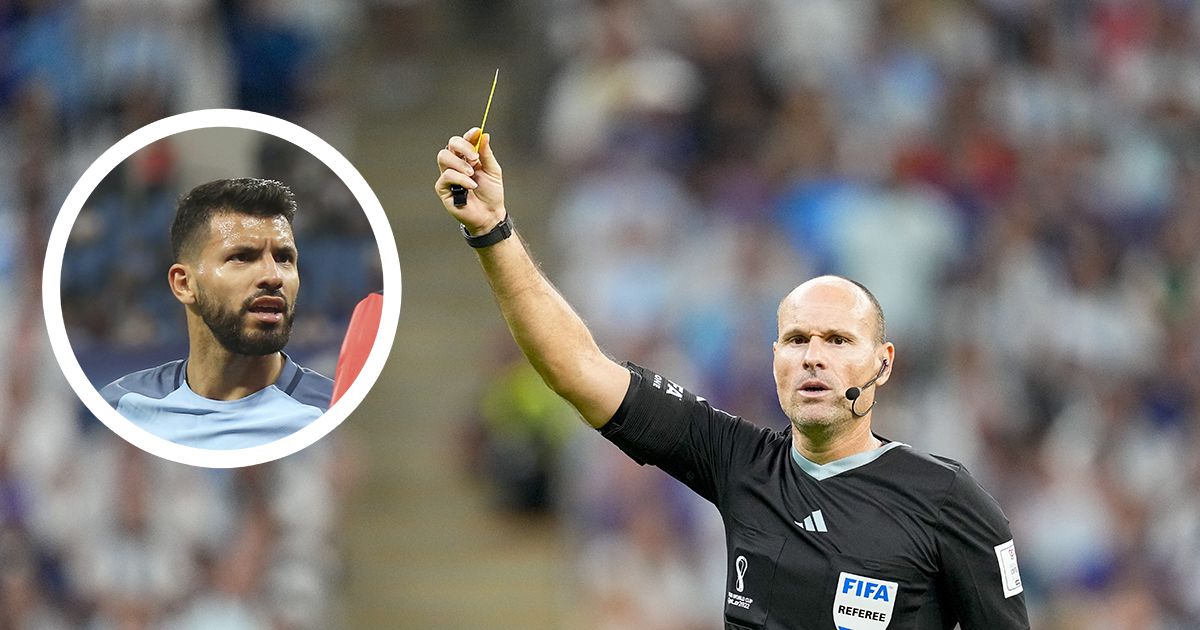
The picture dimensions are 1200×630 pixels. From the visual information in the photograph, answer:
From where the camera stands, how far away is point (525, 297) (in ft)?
15.1

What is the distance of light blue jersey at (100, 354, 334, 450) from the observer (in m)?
4.40

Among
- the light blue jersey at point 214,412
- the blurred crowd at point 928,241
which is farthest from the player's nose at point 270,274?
the blurred crowd at point 928,241

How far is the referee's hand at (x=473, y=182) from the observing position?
445 centimetres

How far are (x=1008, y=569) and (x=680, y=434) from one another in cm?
97

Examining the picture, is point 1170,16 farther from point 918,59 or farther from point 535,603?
point 535,603

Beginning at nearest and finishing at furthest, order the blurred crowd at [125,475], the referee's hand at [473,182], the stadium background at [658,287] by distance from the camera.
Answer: the referee's hand at [473,182] < the blurred crowd at [125,475] < the stadium background at [658,287]

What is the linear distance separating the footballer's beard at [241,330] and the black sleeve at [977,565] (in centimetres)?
182

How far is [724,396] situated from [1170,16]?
4669mm

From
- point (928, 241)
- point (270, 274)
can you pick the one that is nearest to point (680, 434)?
point (270, 274)

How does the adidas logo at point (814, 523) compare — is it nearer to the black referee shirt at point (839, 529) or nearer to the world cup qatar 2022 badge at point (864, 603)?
the black referee shirt at point (839, 529)

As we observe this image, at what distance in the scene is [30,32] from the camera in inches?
→ 426

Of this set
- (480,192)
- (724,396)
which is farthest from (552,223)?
Answer: (480,192)

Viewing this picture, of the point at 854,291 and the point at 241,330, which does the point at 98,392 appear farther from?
the point at 854,291

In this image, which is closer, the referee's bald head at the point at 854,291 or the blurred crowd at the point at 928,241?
the referee's bald head at the point at 854,291
